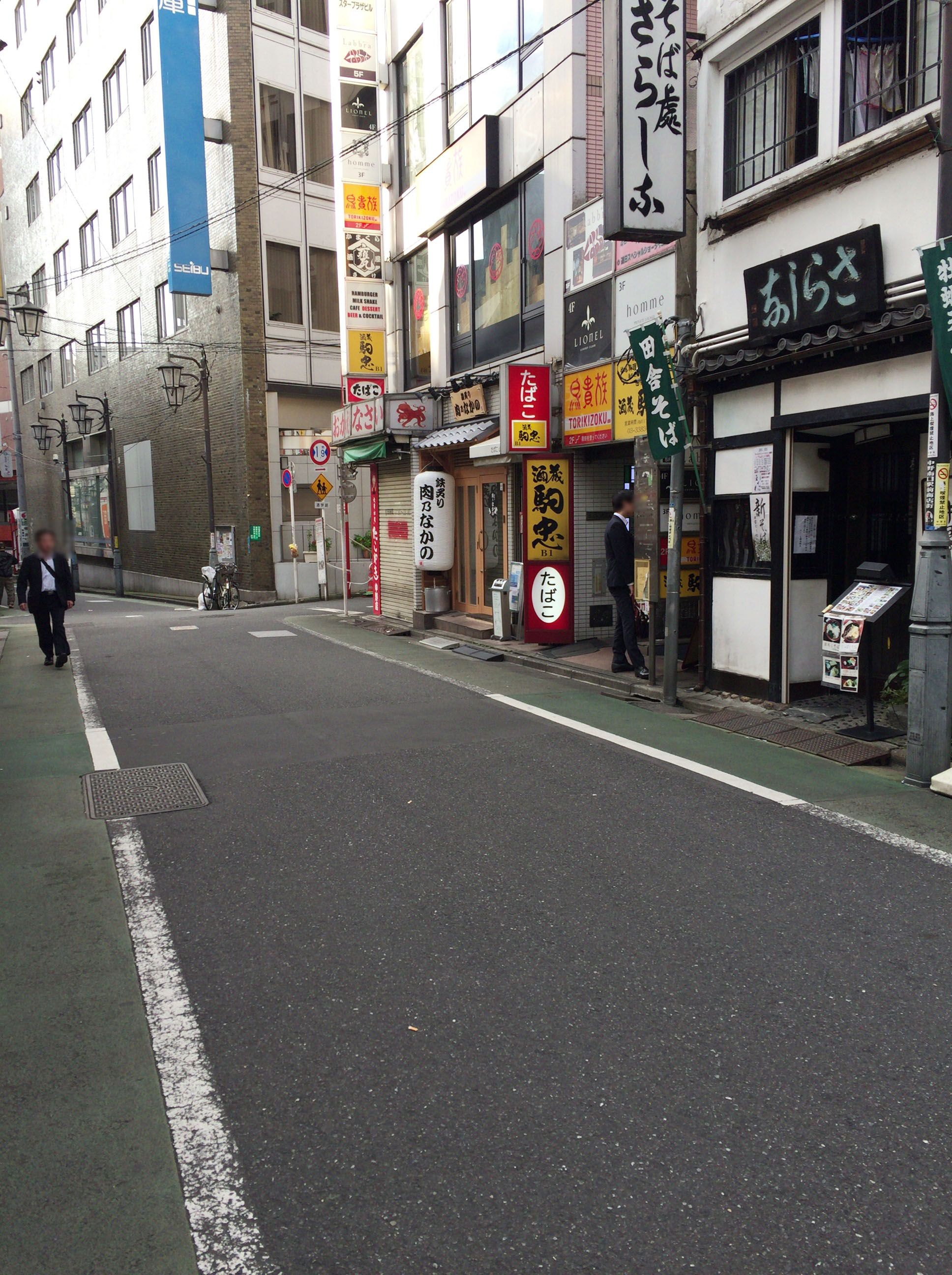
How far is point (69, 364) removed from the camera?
42906mm

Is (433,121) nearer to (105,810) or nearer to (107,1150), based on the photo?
(105,810)

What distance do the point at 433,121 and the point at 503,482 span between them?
6573 mm

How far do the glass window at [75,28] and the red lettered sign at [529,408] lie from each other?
1291 inches

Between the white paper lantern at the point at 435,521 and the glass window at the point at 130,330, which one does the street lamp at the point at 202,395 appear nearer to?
the glass window at the point at 130,330

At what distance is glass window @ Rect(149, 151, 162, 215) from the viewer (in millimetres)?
30812

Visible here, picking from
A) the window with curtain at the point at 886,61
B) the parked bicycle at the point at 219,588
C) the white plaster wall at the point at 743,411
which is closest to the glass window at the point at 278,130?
the parked bicycle at the point at 219,588

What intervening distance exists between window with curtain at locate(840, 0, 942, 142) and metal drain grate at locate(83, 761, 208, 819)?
24.9 feet

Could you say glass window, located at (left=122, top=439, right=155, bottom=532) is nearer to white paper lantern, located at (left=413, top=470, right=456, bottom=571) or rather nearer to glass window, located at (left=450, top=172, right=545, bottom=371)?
white paper lantern, located at (left=413, top=470, right=456, bottom=571)

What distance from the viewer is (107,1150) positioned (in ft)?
10.00

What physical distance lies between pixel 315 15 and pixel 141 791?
27.6m

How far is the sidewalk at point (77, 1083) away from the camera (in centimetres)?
267

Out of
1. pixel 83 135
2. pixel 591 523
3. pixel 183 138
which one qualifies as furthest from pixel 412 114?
pixel 83 135

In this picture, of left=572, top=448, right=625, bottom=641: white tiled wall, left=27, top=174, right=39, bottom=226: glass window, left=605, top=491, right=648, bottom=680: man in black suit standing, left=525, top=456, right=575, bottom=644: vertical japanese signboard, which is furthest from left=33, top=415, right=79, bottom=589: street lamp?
left=605, top=491, right=648, bottom=680: man in black suit standing

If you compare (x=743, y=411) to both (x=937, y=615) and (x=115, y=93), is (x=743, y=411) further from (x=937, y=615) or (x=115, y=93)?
(x=115, y=93)
